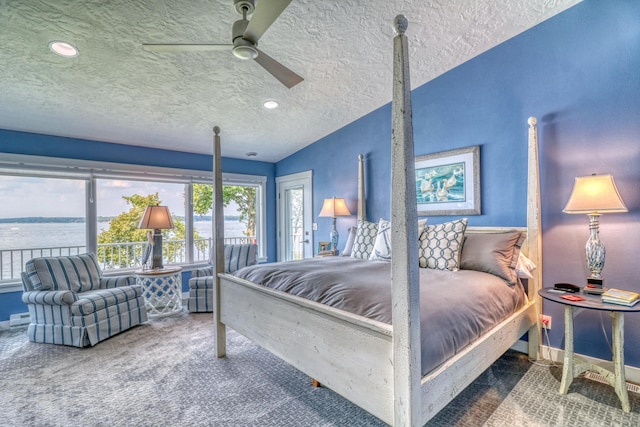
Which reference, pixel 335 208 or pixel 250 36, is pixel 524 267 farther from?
pixel 250 36

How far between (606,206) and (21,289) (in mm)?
5677

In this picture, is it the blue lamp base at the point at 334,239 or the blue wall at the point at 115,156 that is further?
the blue lamp base at the point at 334,239

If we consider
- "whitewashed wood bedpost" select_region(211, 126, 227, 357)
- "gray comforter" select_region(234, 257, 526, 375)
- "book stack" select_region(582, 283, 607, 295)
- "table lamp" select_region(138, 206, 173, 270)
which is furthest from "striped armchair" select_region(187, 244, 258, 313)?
"book stack" select_region(582, 283, 607, 295)

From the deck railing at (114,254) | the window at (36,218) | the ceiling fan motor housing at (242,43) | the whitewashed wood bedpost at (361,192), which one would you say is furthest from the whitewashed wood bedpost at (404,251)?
the window at (36,218)

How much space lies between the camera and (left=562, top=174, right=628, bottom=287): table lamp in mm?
2043

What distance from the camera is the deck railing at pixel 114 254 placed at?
152 inches

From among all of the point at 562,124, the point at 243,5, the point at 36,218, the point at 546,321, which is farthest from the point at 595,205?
the point at 36,218

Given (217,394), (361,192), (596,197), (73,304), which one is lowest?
(217,394)

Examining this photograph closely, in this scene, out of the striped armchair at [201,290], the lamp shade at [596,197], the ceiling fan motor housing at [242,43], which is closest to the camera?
the ceiling fan motor housing at [242,43]

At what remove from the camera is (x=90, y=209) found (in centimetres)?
407

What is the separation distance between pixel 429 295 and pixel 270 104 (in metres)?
2.83

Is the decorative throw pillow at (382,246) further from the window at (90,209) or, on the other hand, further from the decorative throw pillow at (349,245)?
the window at (90,209)

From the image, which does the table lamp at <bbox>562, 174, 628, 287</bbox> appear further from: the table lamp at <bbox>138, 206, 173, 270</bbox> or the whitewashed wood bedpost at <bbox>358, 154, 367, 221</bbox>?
the table lamp at <bbox>138, 206, 173, 270</bbox>

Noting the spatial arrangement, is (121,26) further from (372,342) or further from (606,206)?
(606,206)
